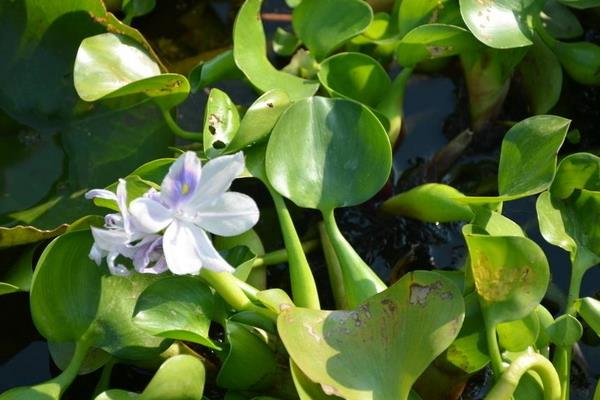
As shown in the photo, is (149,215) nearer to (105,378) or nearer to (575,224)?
(105,378)

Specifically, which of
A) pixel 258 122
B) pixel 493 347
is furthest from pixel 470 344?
pixel 258 122

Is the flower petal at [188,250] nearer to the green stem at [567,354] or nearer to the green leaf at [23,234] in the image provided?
the green leaf at [23,234]

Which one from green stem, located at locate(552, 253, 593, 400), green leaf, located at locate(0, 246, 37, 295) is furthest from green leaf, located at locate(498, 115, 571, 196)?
green leaf, located at locate(0, 246, 37, 295)

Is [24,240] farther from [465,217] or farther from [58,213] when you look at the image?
[465,217]

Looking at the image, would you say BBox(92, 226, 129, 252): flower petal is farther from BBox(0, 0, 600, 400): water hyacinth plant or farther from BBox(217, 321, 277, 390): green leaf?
BBox(217, 321, 277, 390): green leaf

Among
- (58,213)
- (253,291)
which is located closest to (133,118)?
(58,213)

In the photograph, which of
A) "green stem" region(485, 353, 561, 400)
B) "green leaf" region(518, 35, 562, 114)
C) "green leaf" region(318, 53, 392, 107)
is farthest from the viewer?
"green leaf" region(518, 35, 562, 114)

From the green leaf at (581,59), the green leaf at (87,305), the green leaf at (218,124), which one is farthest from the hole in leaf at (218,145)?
the green leaf at (581,59)
